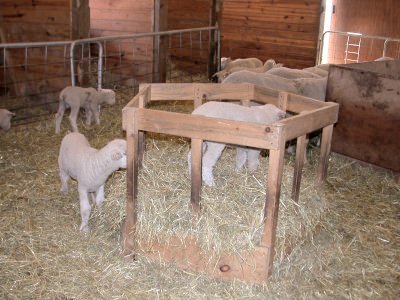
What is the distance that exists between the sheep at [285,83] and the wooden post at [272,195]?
3214 millimetres

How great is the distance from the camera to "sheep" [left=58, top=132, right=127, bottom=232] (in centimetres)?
415

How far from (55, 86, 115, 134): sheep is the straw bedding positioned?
1.75 meters

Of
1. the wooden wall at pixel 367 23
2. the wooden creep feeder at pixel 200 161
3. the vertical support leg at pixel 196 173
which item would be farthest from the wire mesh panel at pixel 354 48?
the vertical support leg at pixel 196 173

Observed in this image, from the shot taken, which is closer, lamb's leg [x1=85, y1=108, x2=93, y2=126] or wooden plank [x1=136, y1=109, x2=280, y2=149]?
wooden plank [x1=136, y1=109, x2=280, y2=149]

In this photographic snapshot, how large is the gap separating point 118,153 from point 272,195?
131 centimetres

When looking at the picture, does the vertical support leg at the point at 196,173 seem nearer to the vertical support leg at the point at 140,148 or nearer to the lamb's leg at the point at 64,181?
the vertical support leg at the point at 140,148

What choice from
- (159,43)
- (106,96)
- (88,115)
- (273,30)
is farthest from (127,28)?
(273,30)

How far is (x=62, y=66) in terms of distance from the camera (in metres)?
8.12

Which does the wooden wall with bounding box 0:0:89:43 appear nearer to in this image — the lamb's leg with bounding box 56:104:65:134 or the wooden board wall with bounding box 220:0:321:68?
the lamb's leg with bounding box 56:104:65:134

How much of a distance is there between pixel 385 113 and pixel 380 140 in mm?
325

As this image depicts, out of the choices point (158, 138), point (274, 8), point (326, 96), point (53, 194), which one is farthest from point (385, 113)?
point (274, 8)

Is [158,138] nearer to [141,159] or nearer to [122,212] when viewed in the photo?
[141,159]

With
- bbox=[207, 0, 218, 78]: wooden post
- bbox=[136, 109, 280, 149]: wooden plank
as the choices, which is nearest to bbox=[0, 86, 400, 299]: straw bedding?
bbox=[136, 109, 280, 149]: wooden plank

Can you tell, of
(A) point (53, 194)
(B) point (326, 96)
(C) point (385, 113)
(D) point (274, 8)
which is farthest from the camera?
(D) point (274, 8)
